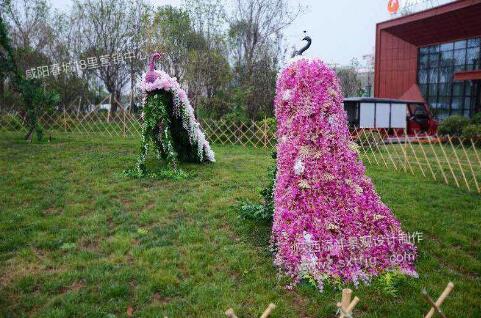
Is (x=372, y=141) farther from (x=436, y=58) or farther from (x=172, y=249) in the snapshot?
(x=436, y=58)

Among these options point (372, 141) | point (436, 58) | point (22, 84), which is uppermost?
point (436, 58)

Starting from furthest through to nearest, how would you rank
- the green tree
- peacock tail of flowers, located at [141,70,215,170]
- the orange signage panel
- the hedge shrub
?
the orange signage panel, the hedge shrub, the green tree, peacock tail of flowers, located at [141,70,215,170]

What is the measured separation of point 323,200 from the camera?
3879 millimetres

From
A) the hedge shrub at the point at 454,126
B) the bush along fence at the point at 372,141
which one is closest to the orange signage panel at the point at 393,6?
the hedge shrub at the point at 454,126

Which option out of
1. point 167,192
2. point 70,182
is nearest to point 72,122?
point 70,182

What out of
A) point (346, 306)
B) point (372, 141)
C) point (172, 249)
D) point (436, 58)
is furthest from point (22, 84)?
point (436, 58)

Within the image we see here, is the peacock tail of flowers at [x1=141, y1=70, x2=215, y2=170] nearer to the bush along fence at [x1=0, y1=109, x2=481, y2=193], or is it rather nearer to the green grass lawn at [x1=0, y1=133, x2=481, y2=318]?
the green grass lawn at [x1=0, y1=133, x2=481, y2=318]

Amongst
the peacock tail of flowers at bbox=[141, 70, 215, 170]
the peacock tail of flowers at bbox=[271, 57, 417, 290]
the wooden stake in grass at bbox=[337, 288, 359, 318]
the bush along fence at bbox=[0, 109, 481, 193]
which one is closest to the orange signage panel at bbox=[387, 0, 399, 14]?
the bush along fence at bbox=[0, 109, 481, 193]

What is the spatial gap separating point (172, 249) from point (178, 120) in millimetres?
4502

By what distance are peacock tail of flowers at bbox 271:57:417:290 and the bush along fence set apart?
15.2 feet

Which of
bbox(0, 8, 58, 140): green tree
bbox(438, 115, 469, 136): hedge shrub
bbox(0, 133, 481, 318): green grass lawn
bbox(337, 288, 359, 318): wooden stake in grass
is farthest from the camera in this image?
bbox(438, 115, 469, 136): hedge shrub

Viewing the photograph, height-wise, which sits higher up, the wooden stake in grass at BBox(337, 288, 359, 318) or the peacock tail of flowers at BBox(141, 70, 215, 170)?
the peacock tail of flowers at BBox(141, 70, 215, 170)

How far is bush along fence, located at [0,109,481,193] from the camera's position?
9.25 meters

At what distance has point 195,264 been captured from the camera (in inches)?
162
